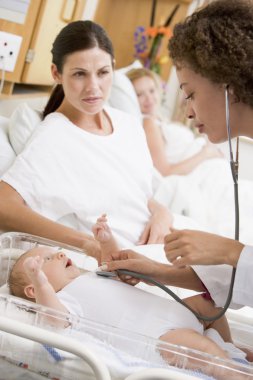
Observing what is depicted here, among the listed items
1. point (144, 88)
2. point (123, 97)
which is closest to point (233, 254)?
point (123, 97)

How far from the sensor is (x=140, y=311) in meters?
1.25

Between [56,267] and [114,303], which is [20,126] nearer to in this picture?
[56,267]

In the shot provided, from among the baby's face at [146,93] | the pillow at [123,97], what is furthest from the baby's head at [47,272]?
the baby's face at [146,93]

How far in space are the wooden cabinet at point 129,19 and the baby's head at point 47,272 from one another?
77.6 inches

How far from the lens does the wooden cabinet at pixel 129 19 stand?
3312 mm

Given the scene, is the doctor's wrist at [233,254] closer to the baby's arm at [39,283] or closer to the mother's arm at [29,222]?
the baby's arm at [39,283]

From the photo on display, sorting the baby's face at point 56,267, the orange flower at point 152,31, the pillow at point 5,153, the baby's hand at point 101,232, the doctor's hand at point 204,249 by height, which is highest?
the orange flower at point 152,31

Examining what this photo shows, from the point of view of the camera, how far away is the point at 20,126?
183 centimetres

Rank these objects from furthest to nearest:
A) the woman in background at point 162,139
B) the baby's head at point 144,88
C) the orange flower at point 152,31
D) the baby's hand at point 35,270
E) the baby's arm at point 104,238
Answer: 1. the orange flower at point 152,31
2. the baby's head at point 144,88
3. the woman in background at point 162,139
4. the baby's arm at point 104,238
5. the baby's hand at point 35,270

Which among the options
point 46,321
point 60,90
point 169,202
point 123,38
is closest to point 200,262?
point 46,321

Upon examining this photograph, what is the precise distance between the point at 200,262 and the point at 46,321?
343 millimetres

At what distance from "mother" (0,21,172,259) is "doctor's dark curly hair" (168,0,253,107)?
22.2 inches

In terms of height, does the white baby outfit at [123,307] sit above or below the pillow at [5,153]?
below

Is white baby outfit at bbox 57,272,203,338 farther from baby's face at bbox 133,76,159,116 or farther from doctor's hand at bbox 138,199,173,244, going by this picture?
baby's face at bbox 133,76,159,116
